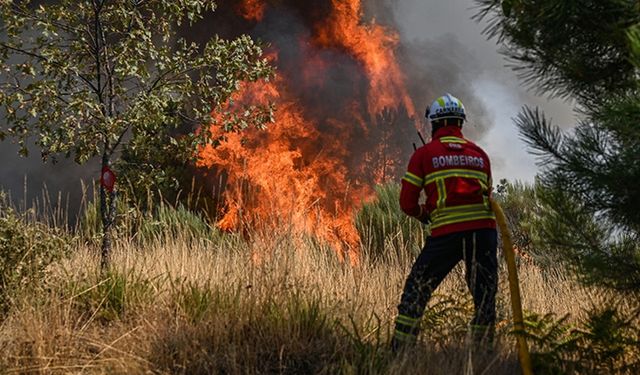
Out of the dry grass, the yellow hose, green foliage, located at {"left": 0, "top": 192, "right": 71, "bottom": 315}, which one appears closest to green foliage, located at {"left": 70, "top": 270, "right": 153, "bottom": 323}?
the dry grass

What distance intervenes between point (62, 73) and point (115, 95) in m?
0.62

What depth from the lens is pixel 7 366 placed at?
491 centimetres

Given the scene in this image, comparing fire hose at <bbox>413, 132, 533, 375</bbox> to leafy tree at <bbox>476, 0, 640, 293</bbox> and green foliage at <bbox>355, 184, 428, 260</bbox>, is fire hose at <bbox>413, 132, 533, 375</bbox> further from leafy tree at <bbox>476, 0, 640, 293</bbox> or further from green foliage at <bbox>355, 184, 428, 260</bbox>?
green foliage at <bbox>355, 184, 428, 260</bbox>

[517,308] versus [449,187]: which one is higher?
[449,187]

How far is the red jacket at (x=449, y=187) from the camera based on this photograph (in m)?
5.19

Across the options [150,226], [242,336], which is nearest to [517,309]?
[242,336]

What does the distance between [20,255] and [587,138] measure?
185 inches

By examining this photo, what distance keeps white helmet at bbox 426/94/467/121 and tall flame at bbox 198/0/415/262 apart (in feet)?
20.9

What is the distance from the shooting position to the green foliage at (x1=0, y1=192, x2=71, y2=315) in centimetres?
601

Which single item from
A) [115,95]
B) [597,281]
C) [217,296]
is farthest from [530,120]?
[115,95]

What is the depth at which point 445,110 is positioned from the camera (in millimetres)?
5449

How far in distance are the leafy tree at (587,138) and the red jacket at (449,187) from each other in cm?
60

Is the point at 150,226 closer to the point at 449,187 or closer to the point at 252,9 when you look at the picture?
the point at 449,187

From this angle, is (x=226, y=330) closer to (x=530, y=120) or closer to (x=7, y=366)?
(x=7, y=366)
